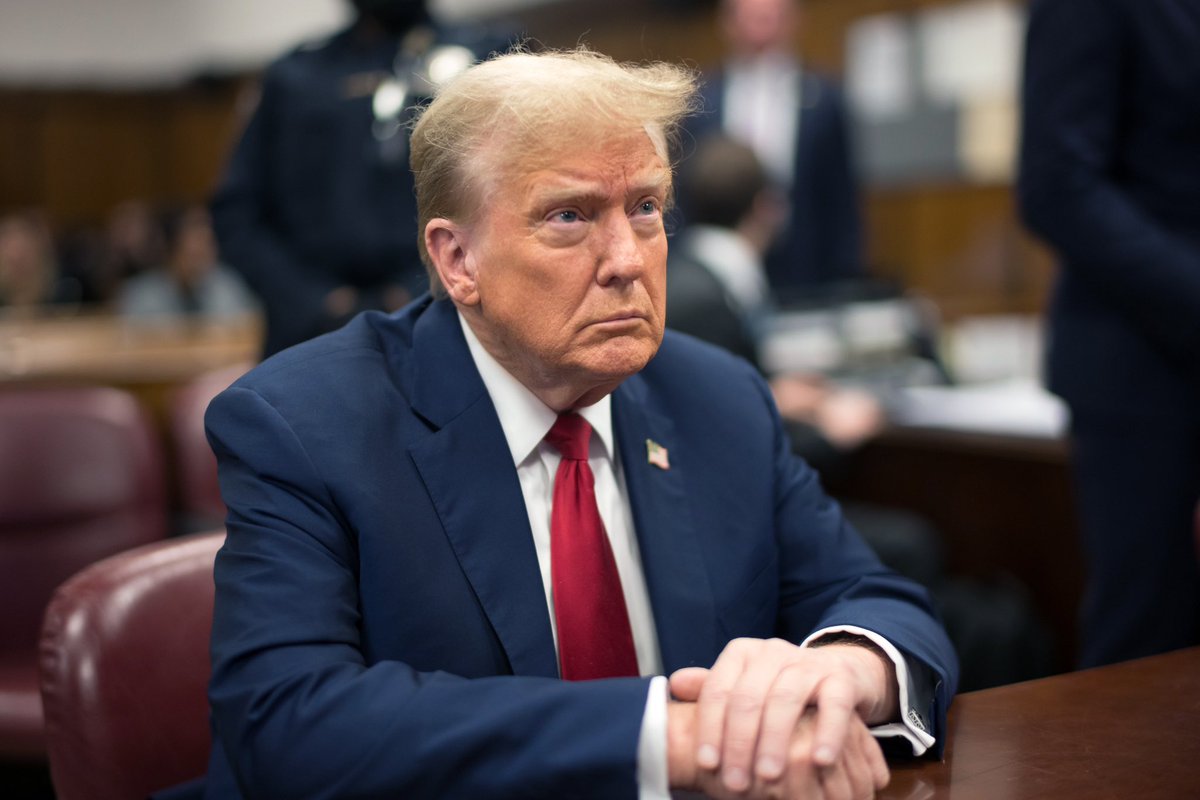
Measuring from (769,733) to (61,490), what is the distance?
205cm

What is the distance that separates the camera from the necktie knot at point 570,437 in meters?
1.44

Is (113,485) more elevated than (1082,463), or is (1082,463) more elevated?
(1082,463)

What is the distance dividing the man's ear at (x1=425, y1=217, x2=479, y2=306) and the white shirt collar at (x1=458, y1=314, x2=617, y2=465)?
8 centimetres

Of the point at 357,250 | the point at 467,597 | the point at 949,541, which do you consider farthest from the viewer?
the point at 949,541

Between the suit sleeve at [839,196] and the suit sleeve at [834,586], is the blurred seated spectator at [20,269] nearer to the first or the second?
the suit sleeve at [839,196]

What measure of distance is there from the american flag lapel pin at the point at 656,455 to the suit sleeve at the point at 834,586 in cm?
16

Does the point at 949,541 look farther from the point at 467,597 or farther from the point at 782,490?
the point at 467,597

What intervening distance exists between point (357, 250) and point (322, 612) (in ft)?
5.42

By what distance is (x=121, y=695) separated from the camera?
1503mm

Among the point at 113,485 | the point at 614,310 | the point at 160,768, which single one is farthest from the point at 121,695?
the point at 113,485

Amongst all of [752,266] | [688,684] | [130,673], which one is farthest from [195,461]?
[688,684]

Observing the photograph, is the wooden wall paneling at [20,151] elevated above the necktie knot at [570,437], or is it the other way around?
the necktie knot at [570,437]

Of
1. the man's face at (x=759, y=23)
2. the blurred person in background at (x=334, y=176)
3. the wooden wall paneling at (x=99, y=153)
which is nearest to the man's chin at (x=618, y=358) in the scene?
the blurred person in background at (x=334, y=176)

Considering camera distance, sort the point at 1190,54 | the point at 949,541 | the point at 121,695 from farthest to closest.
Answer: the point at 949,541 → the point at 1190,54 → the point at 121,695
